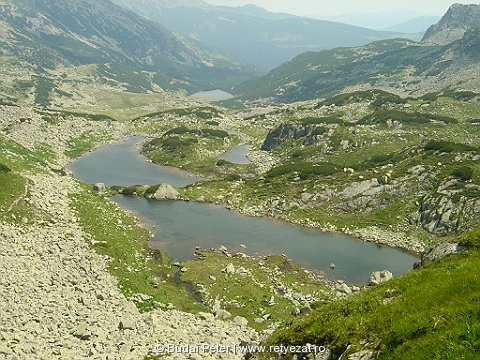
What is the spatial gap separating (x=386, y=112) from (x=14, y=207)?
140 m

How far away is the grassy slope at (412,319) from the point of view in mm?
15039

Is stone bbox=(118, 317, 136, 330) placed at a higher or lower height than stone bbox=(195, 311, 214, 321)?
higher

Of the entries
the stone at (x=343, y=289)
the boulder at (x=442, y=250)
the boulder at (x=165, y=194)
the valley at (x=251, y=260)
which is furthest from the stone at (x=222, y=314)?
the boulder at (x=165, y=194)

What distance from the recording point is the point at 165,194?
9675 cm

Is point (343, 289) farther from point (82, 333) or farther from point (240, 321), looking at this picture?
point (82, 333)

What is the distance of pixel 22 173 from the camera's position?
72.8 metres

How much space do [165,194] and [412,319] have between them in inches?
3249

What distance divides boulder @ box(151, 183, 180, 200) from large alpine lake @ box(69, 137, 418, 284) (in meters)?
2.23

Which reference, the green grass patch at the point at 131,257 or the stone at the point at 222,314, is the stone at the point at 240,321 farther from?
the green grass patch at the point at 131,257

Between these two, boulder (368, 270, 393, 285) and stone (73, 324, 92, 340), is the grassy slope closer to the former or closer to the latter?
stone (73, 324, 92, 340)

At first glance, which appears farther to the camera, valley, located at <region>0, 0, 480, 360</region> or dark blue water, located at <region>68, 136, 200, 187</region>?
dark blue water, located at <region>68, 136, 200, 187</region>

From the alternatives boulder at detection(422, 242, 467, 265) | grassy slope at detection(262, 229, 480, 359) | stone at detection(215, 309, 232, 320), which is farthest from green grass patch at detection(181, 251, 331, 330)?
grassy slope at detection(262, 229, 480, 359)

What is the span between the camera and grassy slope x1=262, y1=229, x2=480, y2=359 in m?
15.0

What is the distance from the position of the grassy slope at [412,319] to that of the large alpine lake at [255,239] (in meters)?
38.4
